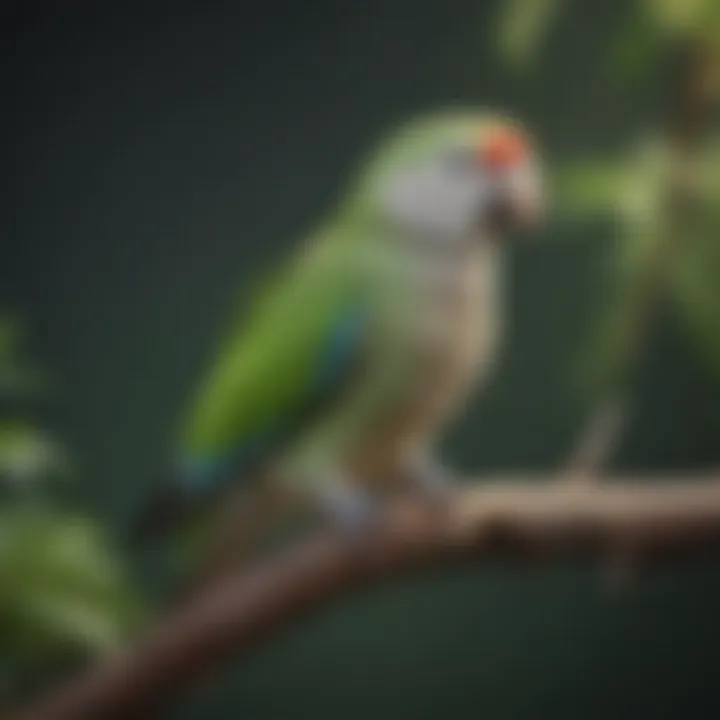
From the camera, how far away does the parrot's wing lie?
1223 mm

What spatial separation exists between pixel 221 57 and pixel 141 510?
37cm

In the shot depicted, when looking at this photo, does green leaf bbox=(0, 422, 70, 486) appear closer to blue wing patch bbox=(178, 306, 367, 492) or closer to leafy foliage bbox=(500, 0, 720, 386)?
blue wing patch bbox=(178, 306, 367, 492)

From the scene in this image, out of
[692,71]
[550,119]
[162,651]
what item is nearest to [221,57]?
[550,119]

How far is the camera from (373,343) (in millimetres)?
1215

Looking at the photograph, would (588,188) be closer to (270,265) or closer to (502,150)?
(502,150)

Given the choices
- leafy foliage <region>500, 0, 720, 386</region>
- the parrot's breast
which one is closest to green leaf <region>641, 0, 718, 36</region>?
leafy foliage <region>500, 0, 720, 386</region>

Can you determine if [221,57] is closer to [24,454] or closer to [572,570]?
[24,454]

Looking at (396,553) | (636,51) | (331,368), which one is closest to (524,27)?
(636,51)

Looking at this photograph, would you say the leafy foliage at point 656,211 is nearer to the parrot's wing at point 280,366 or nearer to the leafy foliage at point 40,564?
the parrot's wing at point 280,366

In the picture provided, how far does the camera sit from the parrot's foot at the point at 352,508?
1.25 meters

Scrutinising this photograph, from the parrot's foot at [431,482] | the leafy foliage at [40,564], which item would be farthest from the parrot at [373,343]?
the leafy foliage at [40,564]

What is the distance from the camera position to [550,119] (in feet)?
4.16

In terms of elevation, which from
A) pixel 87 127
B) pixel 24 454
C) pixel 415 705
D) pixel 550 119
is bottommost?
pixel 415 705

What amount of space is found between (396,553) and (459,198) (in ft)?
0.90
